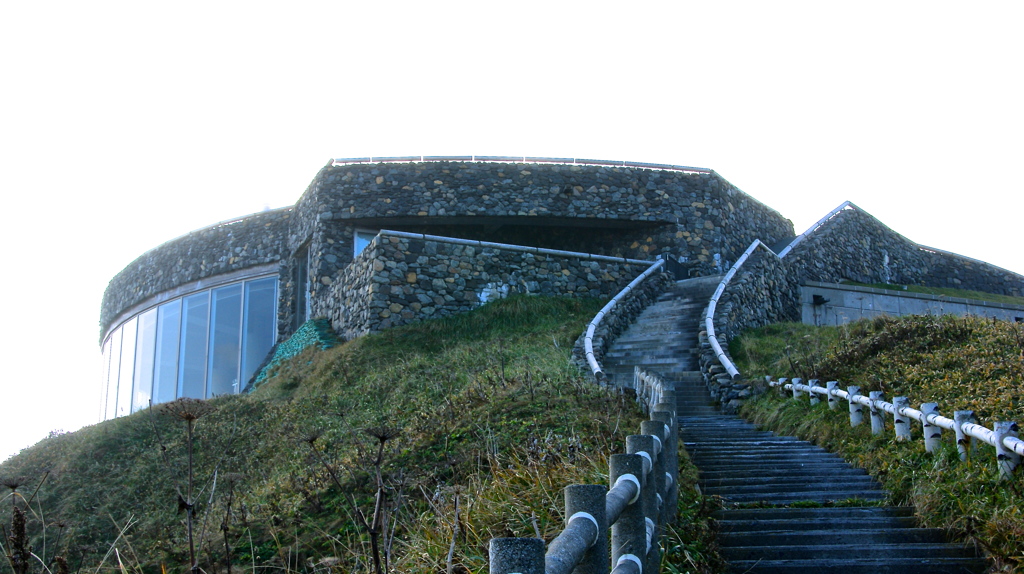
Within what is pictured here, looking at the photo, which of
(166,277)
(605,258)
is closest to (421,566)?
(605,258)

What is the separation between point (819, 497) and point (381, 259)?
489 inches

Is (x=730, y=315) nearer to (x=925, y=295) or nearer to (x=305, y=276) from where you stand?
A: (x=925, y=295)

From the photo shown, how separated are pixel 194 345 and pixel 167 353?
1.08 meters

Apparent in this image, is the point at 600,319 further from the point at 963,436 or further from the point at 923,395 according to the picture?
the point at 963,436

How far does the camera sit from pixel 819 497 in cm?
711

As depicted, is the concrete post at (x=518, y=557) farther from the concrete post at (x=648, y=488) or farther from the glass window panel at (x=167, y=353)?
the glass window panel at (x=167, y=353)

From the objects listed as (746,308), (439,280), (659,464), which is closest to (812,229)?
(746,308)

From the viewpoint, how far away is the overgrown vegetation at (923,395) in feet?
19.9

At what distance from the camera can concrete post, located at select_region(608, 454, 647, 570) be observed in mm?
3758

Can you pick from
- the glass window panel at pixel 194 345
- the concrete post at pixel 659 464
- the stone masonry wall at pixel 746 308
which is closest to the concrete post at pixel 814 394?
the stone masonry wall at pixel 746 308

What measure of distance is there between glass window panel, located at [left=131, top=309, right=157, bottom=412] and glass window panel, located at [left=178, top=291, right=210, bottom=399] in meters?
1.36

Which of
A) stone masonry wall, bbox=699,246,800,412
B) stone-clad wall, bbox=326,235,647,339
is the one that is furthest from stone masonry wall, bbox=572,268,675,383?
stone masonry wall, bbox=699,246,800,412

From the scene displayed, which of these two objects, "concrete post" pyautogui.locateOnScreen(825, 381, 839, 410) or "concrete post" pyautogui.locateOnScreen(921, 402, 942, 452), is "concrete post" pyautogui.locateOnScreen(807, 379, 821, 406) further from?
"concrete post" pyautogui.locateOnScreen(921, 402, 942, 452)

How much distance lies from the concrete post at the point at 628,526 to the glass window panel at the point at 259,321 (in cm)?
1932
